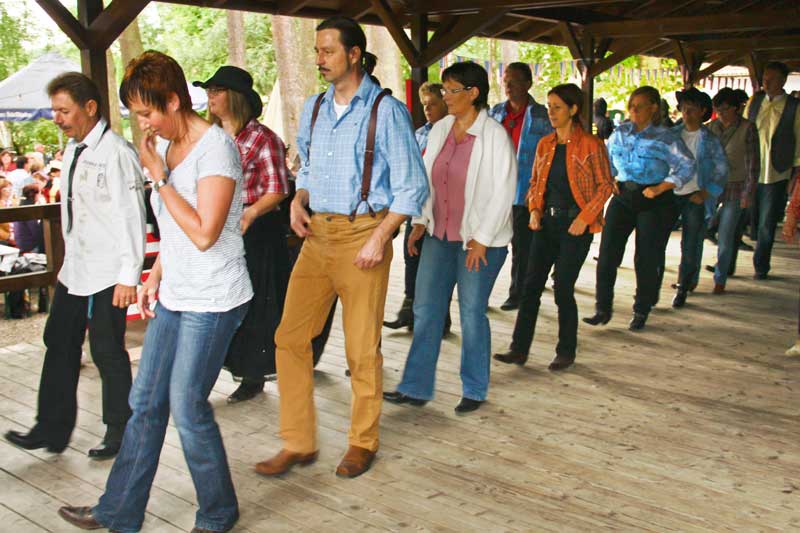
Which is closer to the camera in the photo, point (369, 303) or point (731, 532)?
point (731, 532)

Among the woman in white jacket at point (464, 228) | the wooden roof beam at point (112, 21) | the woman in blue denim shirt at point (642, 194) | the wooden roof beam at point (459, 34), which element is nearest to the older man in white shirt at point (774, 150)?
the woman in blue denim shirt at point (642, 194)

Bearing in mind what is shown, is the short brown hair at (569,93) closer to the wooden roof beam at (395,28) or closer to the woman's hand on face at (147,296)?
the woman's hand on face at (147,296)

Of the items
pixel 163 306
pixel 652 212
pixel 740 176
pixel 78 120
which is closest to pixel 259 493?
pixel 163 306

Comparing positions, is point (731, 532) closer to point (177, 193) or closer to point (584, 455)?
point (584, 455)

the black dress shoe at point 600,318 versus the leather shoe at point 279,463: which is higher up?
the black dress shoe at point 600,318

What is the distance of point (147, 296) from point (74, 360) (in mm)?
873

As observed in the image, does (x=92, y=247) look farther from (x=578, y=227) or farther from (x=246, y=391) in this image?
(x=578, y=227)

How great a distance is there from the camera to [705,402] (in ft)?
13.5

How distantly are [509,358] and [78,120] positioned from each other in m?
2.58

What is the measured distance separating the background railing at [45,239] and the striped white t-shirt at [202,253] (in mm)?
2789

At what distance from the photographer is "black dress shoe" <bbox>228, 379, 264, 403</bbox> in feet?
13.5

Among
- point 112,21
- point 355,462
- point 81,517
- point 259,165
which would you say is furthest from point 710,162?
point 81,517

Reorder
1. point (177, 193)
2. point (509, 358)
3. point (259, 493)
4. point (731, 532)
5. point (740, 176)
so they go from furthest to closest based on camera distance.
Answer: point (740, 176), point (509, 358), point (259, 493), point (731, 532), point (177, 193)

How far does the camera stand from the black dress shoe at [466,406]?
3.95 meters
